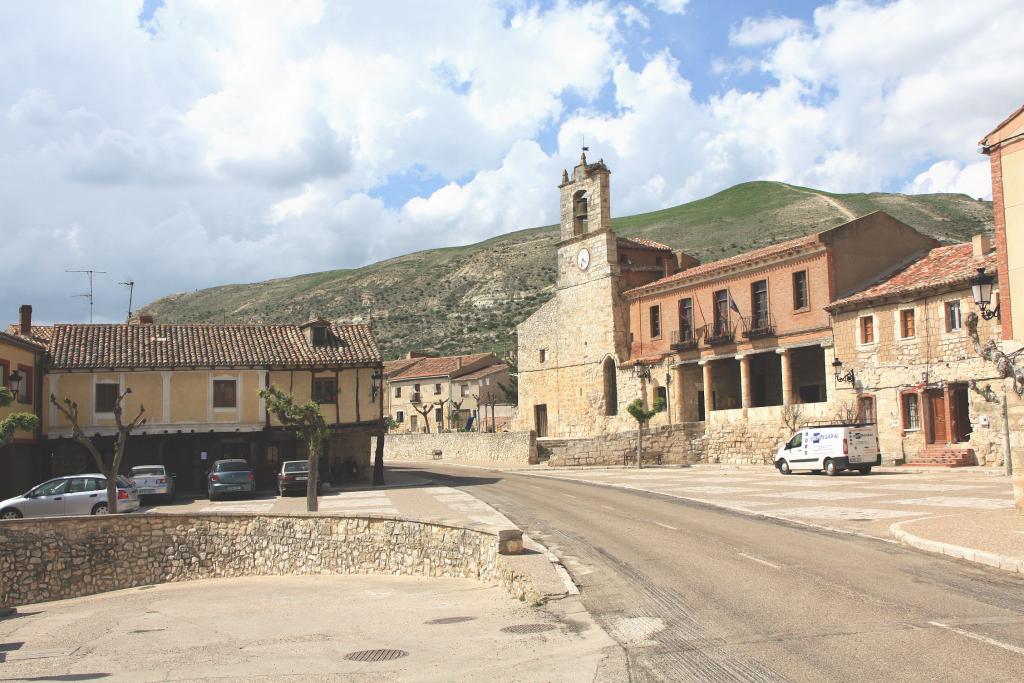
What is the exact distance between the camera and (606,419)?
167ft

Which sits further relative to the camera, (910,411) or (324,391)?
(324,391)

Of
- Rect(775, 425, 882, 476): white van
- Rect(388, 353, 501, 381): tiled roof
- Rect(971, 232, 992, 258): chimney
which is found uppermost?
Rect(971, 232, 992, 258): chimney

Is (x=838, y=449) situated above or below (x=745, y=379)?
below

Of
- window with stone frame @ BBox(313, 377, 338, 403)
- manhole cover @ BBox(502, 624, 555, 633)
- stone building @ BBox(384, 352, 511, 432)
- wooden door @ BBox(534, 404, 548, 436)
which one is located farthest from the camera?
stone building @ BBox(384, 352, 511, 432)

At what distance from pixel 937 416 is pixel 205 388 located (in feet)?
91.3

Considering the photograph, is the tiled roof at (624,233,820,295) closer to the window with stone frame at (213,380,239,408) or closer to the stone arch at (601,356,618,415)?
the stone arch at (601,356,618,415)

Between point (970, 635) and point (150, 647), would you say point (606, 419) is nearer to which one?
point (150, 647)

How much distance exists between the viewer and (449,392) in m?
77.9

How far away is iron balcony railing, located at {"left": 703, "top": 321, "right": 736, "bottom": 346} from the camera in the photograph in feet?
143

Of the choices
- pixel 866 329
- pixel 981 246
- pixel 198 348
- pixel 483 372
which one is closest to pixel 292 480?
pixel 198 348

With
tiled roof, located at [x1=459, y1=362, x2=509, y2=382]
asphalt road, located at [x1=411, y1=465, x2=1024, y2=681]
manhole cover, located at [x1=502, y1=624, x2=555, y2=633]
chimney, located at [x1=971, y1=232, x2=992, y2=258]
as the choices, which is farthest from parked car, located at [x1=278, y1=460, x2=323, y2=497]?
tiled roof, located at [x1=459, y1=362, x2=509, y2=382]

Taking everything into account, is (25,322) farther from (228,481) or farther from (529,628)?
(529,628)

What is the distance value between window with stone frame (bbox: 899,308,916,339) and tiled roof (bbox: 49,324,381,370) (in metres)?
20.4

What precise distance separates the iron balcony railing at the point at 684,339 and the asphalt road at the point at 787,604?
1076 inches
